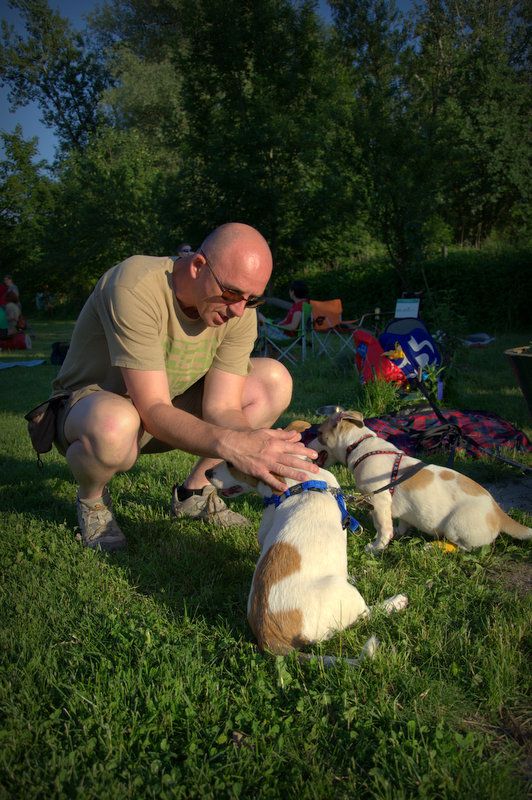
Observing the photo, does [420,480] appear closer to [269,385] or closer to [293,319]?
[269,385]

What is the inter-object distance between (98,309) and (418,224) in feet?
43.3

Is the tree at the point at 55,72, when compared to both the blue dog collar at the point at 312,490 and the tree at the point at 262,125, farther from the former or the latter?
the blue dog collar at the point at 312,490

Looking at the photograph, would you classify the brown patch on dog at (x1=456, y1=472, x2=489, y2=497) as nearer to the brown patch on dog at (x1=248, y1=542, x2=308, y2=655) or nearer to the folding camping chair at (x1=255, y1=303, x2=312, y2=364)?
the brown patch on dog at (x1=248, y1=542, x2=308, y2=655)

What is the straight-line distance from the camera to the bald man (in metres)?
2.52

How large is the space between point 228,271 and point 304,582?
4.90ft

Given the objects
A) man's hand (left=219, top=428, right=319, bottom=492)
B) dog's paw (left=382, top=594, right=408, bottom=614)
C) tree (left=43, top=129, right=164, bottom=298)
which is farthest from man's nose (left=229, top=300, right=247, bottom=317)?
tree (left=43, top=129, right=164, bottom=298)

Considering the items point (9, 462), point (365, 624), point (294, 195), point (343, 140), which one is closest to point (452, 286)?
point (343, 140)

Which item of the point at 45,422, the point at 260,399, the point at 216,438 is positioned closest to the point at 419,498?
the point at 260,399

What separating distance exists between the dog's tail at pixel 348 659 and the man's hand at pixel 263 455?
2.30ft

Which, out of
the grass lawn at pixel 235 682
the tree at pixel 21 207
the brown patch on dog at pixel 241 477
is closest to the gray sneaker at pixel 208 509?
the grass lawn at pixel 235 682

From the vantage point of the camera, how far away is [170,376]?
Answer: 3.05m

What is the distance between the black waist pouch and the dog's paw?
2.07m

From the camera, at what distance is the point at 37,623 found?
7.45 feet

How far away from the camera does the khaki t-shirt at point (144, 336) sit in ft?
8.93
